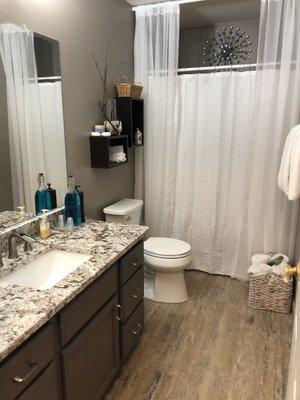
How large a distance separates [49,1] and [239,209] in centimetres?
219

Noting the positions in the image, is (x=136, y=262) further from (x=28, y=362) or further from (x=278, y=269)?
(x=278, y=269)

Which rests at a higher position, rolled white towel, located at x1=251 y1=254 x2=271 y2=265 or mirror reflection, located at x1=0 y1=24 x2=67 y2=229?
mirror reflection, located at x1=0 y1=24 x2=67 y2=229

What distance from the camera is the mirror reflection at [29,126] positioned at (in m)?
1.68

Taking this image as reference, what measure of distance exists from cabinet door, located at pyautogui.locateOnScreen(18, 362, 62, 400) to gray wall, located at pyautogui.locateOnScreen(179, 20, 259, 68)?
3146mm

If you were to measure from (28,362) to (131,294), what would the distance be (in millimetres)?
900

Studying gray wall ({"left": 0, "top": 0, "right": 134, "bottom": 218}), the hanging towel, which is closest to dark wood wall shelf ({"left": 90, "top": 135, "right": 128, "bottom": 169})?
gray wall ({"left": 0, "top": 0, "right": 134, "bottom": 218})

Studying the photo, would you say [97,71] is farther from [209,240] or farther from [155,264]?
[209,240]

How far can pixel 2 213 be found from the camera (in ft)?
5.71

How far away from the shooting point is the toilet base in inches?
106

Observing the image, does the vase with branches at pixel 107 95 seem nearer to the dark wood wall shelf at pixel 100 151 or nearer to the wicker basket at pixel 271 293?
the dark wood wall shelf at pixel 100 151

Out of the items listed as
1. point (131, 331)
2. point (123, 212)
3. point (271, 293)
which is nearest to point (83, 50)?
point (123, 212)

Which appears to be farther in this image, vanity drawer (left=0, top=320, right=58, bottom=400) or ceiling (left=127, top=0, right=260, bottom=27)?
ceiling (left=127, top=0, right=260, bottom=27)

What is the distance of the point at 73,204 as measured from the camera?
211 centimetres

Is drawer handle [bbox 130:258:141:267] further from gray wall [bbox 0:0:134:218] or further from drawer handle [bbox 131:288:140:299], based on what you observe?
gray wall [bbox 0:0:134:218]
